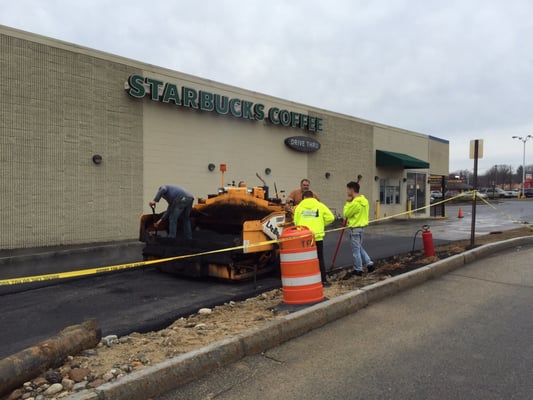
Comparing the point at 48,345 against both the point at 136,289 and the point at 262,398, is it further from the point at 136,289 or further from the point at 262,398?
the point at 136,289

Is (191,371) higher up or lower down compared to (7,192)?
lower down

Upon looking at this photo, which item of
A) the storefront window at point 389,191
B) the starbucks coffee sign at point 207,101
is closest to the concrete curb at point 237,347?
the starbucks coffee sign at point 207,101

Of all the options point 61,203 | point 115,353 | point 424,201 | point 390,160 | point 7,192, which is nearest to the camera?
point 115,353

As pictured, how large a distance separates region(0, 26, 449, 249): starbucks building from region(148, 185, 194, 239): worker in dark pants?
4.03ft

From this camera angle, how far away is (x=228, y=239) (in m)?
8.03

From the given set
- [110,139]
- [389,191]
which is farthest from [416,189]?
[110,139]

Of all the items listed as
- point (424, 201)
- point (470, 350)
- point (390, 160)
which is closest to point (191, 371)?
point (470, 350)

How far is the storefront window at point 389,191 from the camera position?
83.8 feet

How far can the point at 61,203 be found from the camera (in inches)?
470

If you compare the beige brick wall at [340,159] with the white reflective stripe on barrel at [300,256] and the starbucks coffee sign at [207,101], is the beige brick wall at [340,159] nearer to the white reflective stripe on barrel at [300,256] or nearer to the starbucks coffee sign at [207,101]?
the starbucks coffee sign at [207,101]

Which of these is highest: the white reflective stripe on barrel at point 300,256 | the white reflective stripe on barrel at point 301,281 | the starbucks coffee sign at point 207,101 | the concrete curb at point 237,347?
the starbucks coffee sign at point 207,101

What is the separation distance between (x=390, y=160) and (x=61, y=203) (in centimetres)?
1799

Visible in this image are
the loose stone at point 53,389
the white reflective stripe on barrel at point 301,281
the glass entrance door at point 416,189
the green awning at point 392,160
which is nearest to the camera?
the loose stone at point 53,389

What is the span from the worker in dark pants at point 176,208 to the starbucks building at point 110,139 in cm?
123
